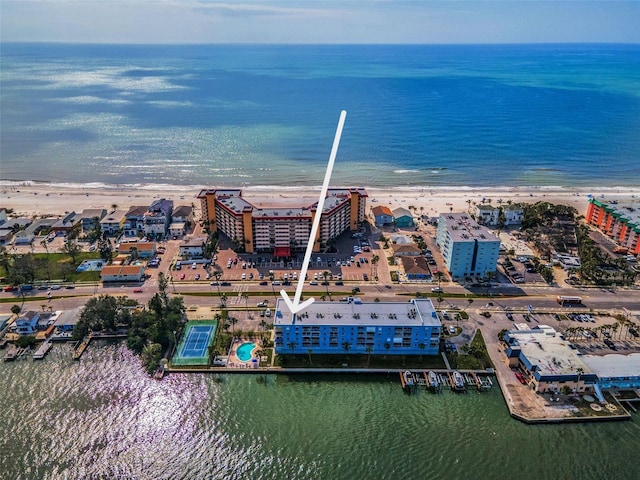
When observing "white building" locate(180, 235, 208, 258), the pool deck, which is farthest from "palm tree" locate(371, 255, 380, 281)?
"white building" locate(180, 235, 208, 258)

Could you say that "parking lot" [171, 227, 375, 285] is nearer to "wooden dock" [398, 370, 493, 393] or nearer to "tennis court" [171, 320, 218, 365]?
"tennis court" [171, 320, 218, 365]

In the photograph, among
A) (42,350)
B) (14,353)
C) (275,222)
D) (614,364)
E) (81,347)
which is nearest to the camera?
(614,364)

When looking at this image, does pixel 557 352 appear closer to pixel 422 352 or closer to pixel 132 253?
pixel 422 352

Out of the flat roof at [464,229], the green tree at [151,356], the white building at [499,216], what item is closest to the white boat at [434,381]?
the flat roof at [464,229]

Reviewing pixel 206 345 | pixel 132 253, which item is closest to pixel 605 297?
pixel 206 345

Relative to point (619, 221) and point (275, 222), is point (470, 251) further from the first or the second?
point (619, 221)

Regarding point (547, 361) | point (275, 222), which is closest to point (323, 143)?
point (275, 222)
